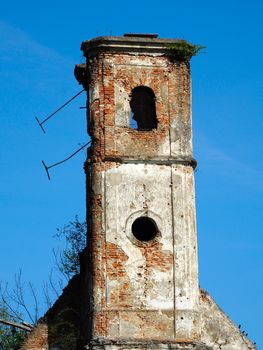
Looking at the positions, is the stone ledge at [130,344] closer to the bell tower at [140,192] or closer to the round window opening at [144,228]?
the bell tower at [140,192]

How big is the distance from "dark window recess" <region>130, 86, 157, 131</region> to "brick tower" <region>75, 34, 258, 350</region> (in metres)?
0.02

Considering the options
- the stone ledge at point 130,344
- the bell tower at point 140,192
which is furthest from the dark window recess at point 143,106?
the stone ledge at point 130,344

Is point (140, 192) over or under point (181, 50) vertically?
under

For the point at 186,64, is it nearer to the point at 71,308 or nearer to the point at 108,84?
the point at 108,84

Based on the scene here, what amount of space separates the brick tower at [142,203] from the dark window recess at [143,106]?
0.07ft

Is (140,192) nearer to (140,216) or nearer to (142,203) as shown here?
(142,203)

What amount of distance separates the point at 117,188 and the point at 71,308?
268cm

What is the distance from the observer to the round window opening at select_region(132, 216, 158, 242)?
1966cm

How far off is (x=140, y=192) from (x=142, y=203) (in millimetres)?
220

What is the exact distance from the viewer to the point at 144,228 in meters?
19.7

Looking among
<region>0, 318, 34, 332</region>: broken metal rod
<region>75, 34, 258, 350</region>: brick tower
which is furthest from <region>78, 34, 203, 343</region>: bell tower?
<region>0, 318, 34, 332</region>: broken metal rod

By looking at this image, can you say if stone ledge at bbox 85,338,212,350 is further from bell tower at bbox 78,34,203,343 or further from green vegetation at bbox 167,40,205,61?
green vegetation at bbox 167,40,205,61

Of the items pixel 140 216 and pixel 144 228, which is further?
pixel 144 228

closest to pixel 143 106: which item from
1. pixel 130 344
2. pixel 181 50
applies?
pixel 181 50
